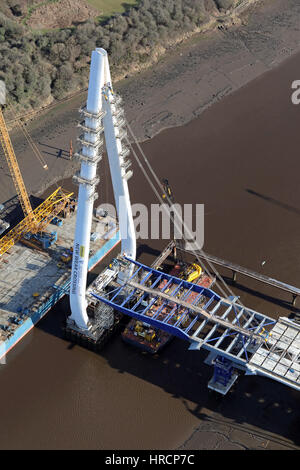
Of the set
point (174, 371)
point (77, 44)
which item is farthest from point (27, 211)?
point (77, 44)

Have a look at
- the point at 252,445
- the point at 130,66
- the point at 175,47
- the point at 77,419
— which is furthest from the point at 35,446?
the point at 175,47

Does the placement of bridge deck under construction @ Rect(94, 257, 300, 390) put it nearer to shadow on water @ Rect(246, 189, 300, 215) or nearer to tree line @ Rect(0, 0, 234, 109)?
shadow on water @ Rect(246, 189, 300, 215)

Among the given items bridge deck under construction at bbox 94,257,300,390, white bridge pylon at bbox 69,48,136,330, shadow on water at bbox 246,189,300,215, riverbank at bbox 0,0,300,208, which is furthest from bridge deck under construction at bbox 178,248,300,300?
riverbank at bbox 0,0,300,208

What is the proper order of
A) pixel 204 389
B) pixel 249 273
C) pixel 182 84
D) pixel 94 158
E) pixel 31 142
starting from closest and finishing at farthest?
1. pixel 94 158
2. pixel 204 389
3. pixel 249 273
4. pixel 31 142
5. pixel 182 84

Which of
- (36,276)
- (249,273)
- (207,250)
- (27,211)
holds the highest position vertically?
(207,250)

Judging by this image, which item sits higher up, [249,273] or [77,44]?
[77,44]

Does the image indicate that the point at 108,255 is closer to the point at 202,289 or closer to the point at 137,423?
the point at 202,289

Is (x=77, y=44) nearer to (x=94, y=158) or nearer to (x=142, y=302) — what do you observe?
(x=142, y=302)

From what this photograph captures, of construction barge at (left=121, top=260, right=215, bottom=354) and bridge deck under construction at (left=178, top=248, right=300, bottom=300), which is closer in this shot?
construction barge at (left=121, top=260, right=215, bottom=354)

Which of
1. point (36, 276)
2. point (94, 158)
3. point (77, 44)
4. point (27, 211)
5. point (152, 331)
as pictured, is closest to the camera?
point (94, 158)
